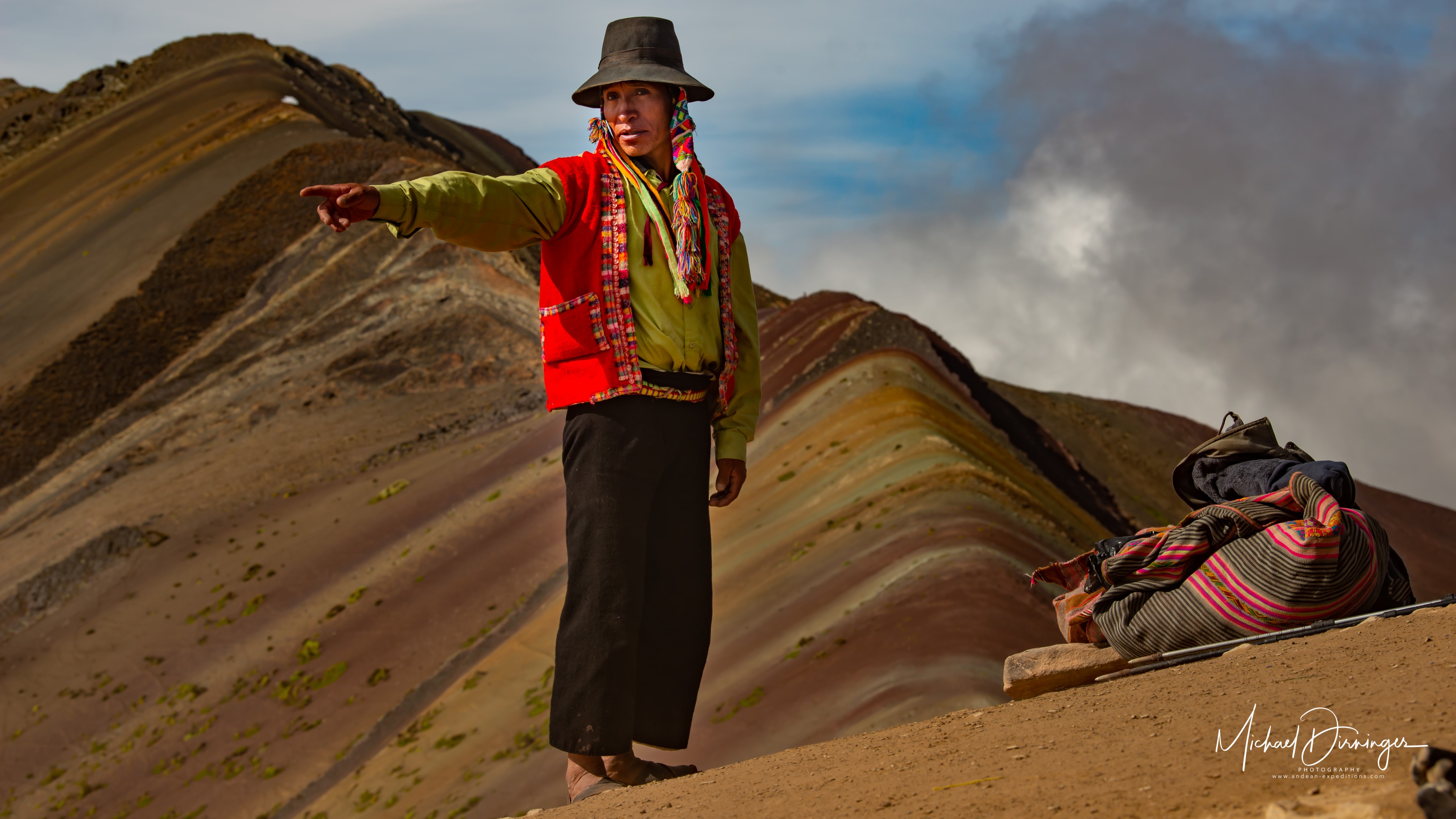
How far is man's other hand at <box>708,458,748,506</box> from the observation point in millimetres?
3566

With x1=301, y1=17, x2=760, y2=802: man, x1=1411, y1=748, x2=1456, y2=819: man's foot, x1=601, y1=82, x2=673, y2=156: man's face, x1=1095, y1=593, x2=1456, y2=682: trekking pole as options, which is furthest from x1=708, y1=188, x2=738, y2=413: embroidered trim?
x1=1411, y1=748, x2=1456, y2=819: man's foot

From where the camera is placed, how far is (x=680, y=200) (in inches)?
132

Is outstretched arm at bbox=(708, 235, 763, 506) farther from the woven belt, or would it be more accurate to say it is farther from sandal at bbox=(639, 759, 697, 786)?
sandal at bbox=(639, 759, 697, 786)

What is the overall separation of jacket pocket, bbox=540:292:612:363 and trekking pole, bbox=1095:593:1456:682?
1.67 metres

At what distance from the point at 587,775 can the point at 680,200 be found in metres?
1.62

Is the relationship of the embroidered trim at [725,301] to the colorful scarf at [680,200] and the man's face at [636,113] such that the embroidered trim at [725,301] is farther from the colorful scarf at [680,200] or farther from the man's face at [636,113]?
the man's face at [636,113]

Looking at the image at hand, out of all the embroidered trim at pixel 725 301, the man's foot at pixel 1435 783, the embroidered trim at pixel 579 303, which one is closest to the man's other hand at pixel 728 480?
the embroidered trim at pixel 725 301

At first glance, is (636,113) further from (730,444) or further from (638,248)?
(730,444)

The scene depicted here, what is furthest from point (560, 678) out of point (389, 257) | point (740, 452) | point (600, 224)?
point (389, 257)

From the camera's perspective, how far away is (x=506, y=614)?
26.1ft

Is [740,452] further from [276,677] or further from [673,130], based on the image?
[276,677]

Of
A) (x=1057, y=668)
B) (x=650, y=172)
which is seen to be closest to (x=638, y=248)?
(x=650, y=172)

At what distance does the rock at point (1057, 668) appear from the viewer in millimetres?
3283

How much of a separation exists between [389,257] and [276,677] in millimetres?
7254
